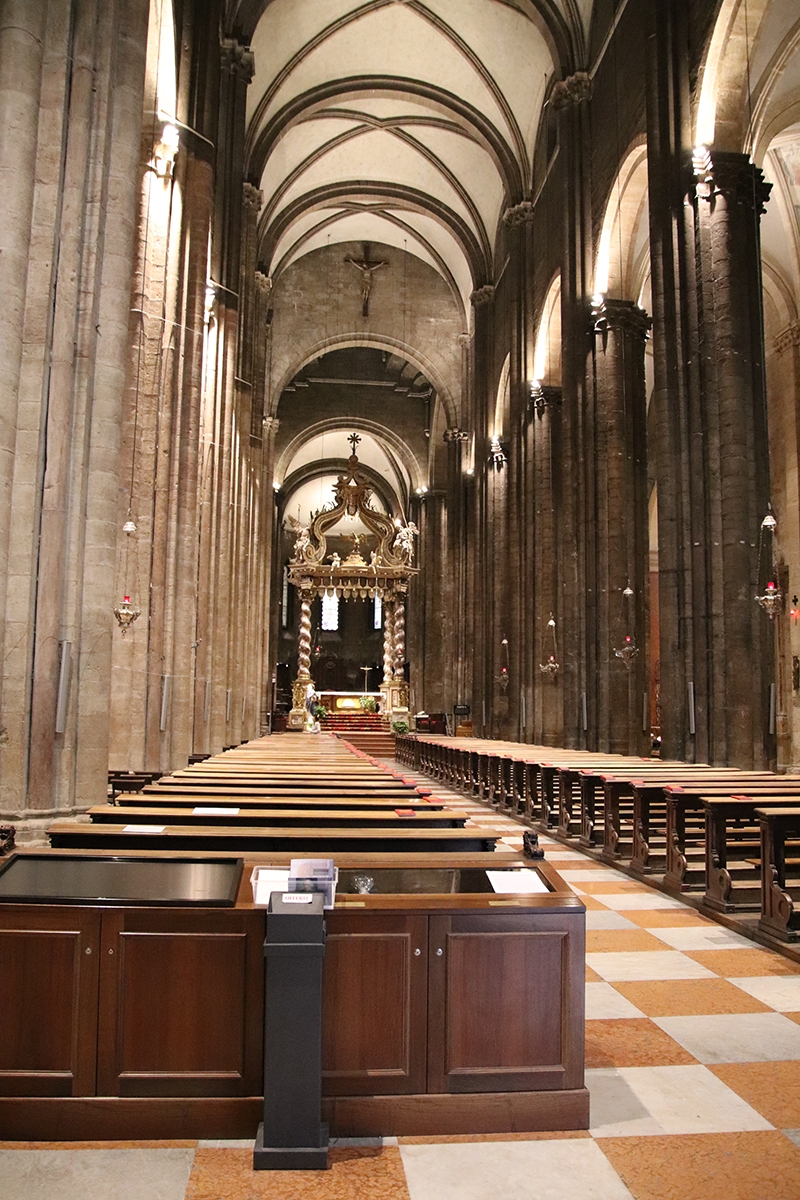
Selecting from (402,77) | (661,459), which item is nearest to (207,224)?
(661,459)

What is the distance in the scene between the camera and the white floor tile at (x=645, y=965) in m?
5.19

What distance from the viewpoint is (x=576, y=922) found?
3.24m

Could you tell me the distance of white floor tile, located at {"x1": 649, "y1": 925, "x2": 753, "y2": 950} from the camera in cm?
587

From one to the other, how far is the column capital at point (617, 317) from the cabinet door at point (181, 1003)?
59.3 feet

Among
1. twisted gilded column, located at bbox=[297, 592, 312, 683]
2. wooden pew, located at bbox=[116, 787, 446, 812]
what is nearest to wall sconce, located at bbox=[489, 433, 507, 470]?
twisted gilded column, located at bbox=[297, 592, 312, 683]

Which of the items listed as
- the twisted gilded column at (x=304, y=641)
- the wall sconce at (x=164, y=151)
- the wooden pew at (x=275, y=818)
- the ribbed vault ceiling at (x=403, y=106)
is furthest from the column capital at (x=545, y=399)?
the wooden pew at (x=275, y=818)

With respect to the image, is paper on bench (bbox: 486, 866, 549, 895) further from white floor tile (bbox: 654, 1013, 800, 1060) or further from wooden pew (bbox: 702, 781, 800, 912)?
wooden pew (bbox: 702, 781, 800, 912)

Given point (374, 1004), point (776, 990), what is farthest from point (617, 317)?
point (374, 1004)

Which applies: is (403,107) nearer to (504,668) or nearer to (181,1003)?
(504,668)

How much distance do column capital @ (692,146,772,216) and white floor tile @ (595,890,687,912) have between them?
10.9 meters

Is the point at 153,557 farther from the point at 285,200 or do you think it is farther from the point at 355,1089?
the point at 285,200

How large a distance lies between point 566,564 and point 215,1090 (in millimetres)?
17933

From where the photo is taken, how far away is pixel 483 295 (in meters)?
31.0

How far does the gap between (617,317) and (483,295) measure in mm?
12496
